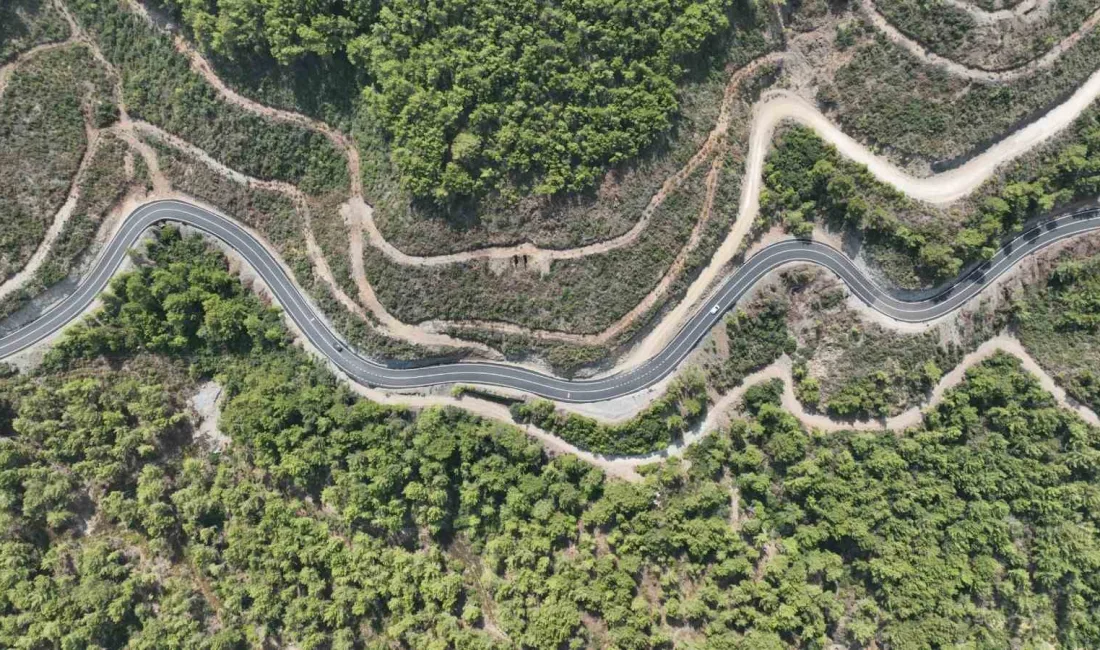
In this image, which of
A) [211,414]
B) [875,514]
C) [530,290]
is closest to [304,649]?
[211,414]

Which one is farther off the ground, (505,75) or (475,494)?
(505,75)

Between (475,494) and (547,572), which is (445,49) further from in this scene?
(547,572)

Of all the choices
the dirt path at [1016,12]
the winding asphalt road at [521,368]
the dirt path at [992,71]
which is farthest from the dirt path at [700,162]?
the dirt path at [1016,12]

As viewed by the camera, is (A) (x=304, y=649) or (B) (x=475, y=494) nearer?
(A) (x=304, y=649)

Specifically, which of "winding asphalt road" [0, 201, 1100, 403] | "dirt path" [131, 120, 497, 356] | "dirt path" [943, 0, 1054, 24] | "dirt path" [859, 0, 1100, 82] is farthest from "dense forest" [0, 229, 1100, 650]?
"dirt path" [943, 0, 1054, 24]

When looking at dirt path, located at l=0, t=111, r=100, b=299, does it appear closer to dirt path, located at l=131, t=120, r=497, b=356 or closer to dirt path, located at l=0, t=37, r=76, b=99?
dirt path, located at l=131, t=120, r=497, b=356

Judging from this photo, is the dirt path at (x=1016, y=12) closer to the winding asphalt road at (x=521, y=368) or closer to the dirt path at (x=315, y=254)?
the winding asphalt road at (x=521, y=368)

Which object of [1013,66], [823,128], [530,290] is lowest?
[530,290]
